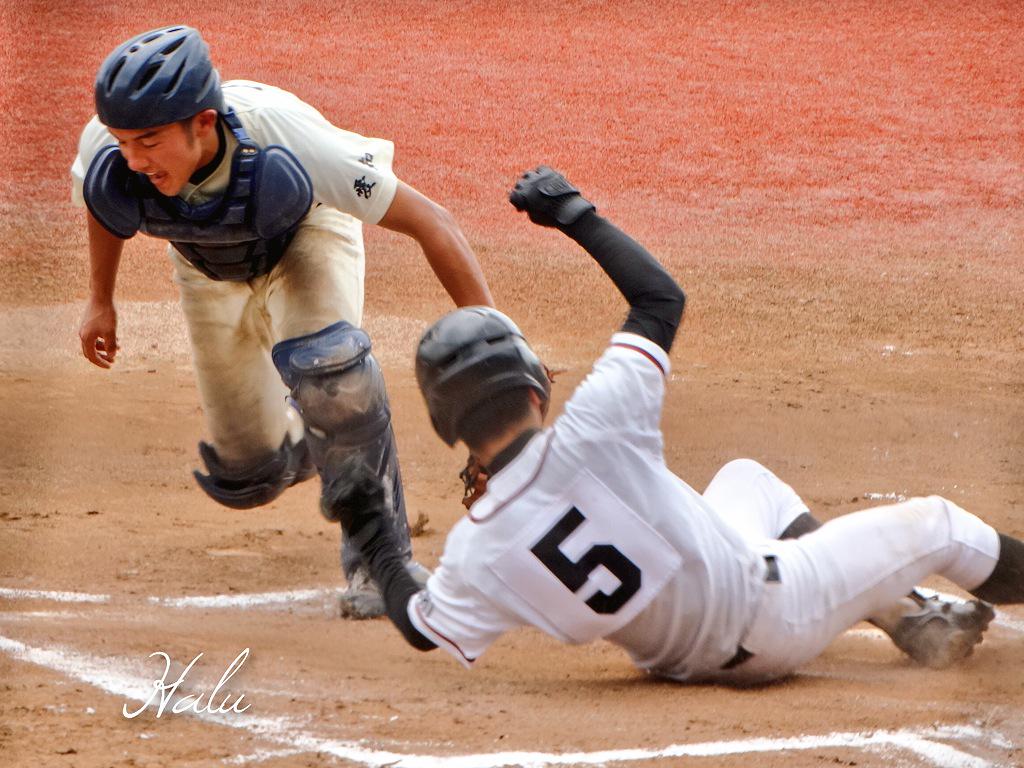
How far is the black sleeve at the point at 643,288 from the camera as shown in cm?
232

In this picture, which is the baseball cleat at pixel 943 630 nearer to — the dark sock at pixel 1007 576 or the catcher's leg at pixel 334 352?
the dark sock at pixel 1007 576

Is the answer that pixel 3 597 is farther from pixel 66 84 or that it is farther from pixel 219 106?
pixel 66 84

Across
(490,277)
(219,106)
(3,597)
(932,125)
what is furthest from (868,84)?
(3,597)

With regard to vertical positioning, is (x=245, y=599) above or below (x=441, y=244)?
below

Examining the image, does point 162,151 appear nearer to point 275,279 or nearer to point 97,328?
point 275,279

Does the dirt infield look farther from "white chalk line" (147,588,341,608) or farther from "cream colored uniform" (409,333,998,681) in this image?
"cream colored uniform" (409,333,998,681)

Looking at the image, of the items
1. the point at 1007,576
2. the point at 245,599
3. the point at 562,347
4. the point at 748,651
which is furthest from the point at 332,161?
the point at 562,347

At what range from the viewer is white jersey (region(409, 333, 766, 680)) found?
2230mm

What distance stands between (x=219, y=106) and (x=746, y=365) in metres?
3.39

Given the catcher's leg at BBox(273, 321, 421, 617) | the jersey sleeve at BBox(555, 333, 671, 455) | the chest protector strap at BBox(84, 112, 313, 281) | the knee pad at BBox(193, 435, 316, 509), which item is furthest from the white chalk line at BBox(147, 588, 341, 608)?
the jersey sleeve at BBox(555, 333, 671, 455)

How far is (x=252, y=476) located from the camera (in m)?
3.91

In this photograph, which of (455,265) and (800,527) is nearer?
(800,527)

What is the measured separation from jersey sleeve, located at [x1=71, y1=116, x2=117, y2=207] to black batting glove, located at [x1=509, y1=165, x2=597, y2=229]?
133 cm

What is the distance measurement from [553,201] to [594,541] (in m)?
0.69
